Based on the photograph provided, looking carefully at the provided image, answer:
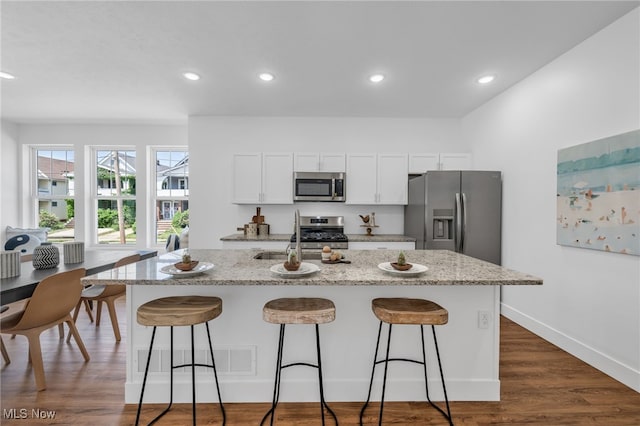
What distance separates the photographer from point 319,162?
4234mm

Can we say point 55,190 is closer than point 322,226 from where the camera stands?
No

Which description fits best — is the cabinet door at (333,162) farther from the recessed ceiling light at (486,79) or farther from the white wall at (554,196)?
the white wall at (554,196)

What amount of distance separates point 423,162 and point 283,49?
2.56m

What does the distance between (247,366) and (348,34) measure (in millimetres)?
2619

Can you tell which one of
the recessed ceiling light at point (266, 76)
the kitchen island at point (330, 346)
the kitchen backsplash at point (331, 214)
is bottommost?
the kitchen island at point (330, 346)

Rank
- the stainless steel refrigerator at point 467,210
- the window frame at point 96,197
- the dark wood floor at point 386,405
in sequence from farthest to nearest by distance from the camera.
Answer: the window frame at point 96,197 < the stainless steel refrigerator at point 467,210 < the dark wood floor at point 386,405

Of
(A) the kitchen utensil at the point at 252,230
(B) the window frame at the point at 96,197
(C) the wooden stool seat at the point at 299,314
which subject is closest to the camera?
(C) the wooden stool seat at the point at 299,314

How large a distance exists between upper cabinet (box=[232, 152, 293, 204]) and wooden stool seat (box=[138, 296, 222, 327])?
2581 mm

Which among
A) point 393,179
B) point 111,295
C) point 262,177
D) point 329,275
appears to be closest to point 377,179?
point 393,179

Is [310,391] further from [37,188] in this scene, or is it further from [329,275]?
[37,188]

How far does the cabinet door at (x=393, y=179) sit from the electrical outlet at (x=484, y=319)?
96.3 inches

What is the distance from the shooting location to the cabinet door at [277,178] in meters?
4.22

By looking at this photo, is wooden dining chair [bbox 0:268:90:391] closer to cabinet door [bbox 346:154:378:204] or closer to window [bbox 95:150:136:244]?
cabinet door [bbox 346:154:378:204]

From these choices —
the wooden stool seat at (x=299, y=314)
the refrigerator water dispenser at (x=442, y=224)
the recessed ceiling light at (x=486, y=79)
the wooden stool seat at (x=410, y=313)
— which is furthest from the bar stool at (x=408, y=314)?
the recessed ceiling light at (x=486, y=79)
